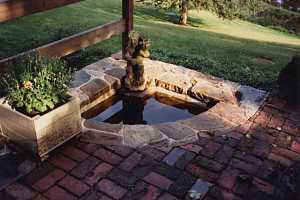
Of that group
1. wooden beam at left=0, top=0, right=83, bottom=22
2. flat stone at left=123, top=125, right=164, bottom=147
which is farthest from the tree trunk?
flat stone at left=123, top=125, right=164, bottom=147

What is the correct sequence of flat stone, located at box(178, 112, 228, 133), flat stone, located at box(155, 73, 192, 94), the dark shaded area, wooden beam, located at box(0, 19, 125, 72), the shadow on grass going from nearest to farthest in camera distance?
the dark shaded area
flat stone, located at box(178, 112, 228, 133)
wooden beam, located at box(0, 19, 125, 72)
flat stone, located at box(155, 73, 192, 94)
the shadow on grass

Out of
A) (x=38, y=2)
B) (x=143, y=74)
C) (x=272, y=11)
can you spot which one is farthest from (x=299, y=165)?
(x=272, y=11)

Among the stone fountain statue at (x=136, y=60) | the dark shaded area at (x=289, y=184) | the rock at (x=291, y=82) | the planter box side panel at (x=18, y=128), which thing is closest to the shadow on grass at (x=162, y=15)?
the stone fountain statue at (x=136, y=60)

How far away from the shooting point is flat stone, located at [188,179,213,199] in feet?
12.1

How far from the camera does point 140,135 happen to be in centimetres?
461

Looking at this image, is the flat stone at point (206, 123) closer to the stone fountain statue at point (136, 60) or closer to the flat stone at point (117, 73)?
the stone fountain statue at point (136, 60)

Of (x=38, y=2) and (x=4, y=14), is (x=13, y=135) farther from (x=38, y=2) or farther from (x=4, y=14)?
(x=38, y=2)

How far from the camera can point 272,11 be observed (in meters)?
22.5

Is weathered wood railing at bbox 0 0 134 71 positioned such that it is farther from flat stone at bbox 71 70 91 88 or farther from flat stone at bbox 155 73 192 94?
flat stone at bbox 155 73 192 94

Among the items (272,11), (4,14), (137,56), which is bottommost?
(272,11)

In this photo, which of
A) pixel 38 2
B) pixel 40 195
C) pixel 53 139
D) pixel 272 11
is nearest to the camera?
pixel 40 195

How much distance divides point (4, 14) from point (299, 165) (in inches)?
162

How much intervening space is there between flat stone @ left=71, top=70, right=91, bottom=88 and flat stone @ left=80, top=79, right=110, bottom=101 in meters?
0.11

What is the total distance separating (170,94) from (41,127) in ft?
8.81
